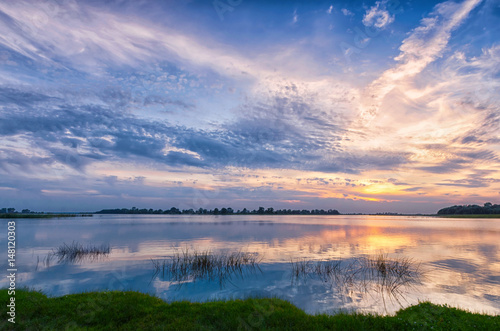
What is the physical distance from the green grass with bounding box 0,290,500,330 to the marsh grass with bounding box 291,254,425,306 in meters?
6.36

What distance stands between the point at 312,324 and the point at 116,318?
23.4 ft

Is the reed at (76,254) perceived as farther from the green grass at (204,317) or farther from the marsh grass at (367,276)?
the marsh grass at (367,276)

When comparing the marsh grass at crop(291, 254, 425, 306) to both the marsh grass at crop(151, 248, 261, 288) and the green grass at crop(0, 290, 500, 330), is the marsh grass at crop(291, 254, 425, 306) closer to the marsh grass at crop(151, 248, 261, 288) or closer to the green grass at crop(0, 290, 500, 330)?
the marsh grass at crop(151, 248, 261, 288)

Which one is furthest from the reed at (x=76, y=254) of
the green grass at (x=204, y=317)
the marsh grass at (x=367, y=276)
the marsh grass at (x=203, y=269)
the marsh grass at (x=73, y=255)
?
the marsh grass at (x=367, y=276)

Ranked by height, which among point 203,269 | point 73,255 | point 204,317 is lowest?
point 73,255

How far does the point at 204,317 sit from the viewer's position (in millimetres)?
9852

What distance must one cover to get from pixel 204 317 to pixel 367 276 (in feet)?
50.3

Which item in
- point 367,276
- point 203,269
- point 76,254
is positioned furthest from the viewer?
point 76,254

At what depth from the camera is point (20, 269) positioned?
74.6 ft

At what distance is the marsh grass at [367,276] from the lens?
671 inches

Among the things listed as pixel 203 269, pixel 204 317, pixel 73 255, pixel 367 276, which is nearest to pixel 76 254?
pixel 73 255

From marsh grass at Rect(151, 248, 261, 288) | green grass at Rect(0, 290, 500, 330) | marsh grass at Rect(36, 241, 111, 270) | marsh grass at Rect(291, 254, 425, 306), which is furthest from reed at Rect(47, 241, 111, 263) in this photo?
marsh grass at Rect(291, 254, 425, 306)

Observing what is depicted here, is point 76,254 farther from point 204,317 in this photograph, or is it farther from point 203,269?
point 204,317

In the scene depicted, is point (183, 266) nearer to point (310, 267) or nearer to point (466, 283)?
point (310, 267)
